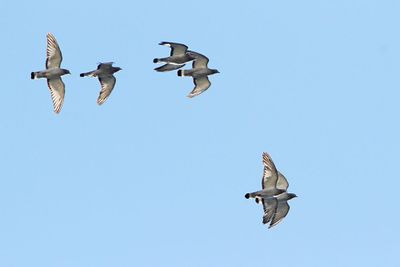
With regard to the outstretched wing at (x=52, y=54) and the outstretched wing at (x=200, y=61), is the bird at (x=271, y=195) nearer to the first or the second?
the outstretched wing at (x=200, y=61)

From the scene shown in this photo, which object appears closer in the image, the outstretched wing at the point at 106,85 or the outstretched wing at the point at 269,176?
the outstretched wing at the point at 269,176

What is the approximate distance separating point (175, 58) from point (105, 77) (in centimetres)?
617

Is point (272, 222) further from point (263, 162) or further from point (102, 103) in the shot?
point (102, 103)

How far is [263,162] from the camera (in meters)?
94.8

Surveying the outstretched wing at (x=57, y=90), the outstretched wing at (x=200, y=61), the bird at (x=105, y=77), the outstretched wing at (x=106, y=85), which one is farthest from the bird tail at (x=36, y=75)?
the outstretched wing at (x=200, y=61)

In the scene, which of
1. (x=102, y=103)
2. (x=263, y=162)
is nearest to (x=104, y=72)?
(x=102, y=103)

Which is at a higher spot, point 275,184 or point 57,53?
point 57,53

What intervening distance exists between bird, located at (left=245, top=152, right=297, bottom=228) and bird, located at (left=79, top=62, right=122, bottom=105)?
13929 millimetres

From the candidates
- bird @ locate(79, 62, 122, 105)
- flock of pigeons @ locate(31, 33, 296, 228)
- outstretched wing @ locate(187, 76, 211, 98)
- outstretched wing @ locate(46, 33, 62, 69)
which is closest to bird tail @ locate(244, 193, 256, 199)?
flock of pigeons @ locate(31, 33, 296, 228)

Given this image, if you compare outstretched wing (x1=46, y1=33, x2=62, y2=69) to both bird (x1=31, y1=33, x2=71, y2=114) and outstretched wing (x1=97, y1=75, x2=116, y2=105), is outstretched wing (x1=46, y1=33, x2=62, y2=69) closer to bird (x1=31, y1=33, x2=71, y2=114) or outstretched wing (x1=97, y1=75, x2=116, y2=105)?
bird (x1=31, y1=33, x2=71, y2=114)

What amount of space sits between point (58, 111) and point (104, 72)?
183 inches

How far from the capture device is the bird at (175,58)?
3841 inches

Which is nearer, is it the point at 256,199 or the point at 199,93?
the point at 256,199

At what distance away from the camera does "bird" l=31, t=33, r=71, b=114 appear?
98125 millimetres
